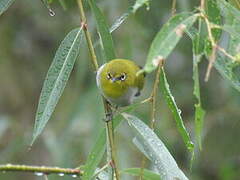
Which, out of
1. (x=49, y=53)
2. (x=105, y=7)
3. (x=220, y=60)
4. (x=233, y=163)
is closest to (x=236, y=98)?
(x=233, y=163)

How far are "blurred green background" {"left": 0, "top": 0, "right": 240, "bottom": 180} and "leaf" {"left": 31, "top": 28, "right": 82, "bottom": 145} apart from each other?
3.65 feet

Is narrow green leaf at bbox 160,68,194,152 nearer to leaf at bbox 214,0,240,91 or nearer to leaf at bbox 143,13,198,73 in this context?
leaf at bbox 214,0,240,91

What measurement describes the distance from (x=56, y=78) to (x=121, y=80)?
43cm

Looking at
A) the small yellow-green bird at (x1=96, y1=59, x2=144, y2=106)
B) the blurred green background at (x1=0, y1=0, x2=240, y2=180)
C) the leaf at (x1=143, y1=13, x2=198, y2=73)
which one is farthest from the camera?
the blurred green background at (x1=0, y1=0, x2=240, y2=180)

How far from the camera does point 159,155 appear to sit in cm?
169

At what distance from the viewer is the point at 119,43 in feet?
11.4

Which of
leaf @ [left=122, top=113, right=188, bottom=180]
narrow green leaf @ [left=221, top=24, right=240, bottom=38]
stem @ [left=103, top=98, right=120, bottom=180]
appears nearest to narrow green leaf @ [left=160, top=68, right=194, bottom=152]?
leaf @ [left=122, top=113, right=188, bottom=180]

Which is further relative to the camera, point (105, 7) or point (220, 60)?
point (105, 7)

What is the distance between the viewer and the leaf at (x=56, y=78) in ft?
5.62

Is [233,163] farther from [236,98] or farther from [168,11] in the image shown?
[168,11]

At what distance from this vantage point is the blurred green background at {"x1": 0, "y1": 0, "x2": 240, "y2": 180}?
3195 millimetres

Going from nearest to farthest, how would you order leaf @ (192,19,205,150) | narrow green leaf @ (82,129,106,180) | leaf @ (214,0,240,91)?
leaf @ (192,19,205,150), leaf @ (214,0,240,91), narrow green leaf @ (82,129,106,180)

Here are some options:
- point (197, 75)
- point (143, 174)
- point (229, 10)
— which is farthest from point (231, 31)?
point (143, 174)

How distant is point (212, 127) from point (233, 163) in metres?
0.27
